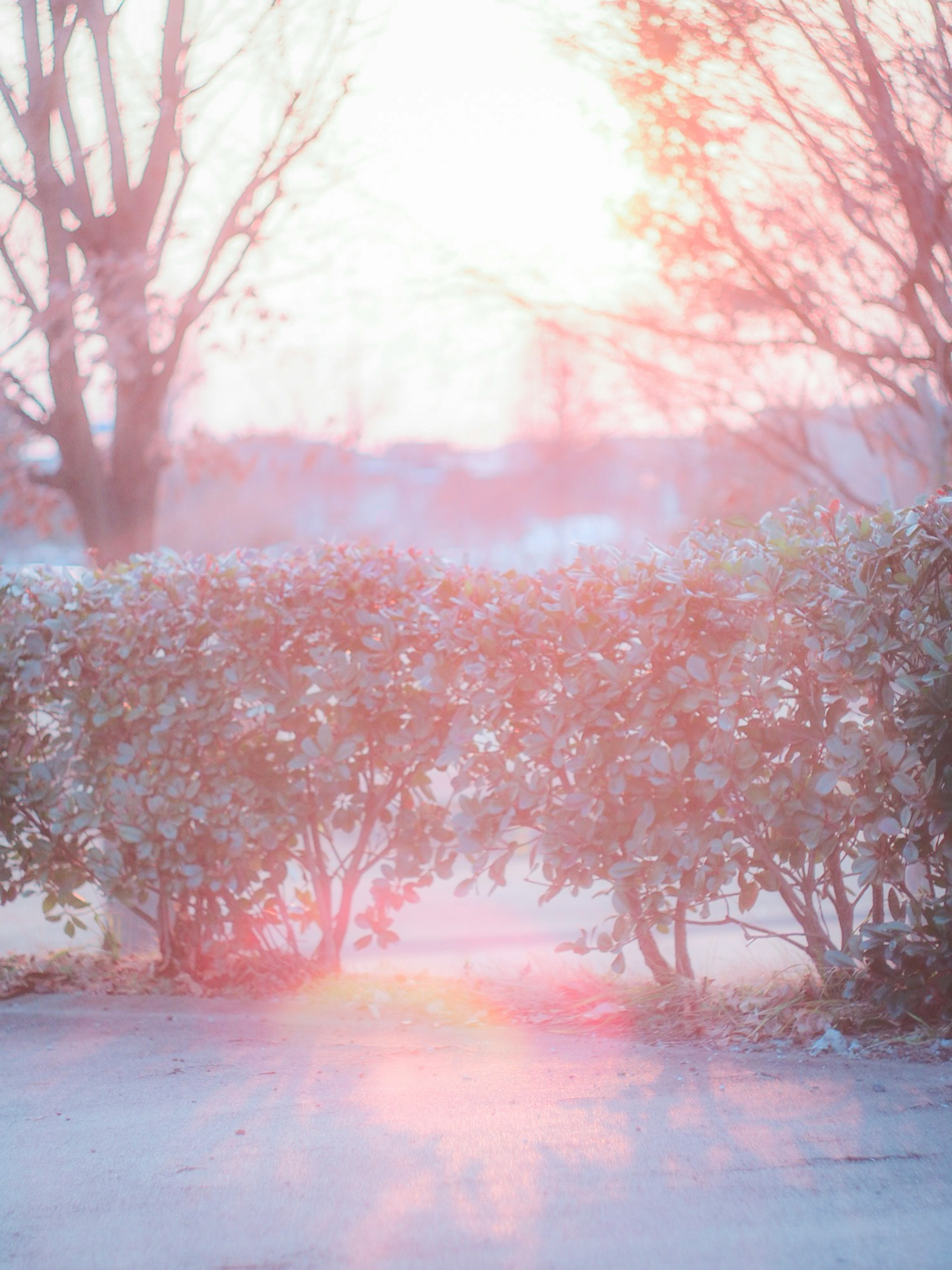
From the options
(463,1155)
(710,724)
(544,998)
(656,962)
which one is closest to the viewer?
(463,1155)

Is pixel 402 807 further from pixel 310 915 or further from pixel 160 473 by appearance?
pixel 160 473

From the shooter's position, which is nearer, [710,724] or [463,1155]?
[463,1155]

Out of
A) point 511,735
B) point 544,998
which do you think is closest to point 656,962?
point 544,998

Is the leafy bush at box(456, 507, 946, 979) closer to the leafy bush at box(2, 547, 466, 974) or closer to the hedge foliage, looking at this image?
the hedge foliage

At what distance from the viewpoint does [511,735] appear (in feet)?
14.5

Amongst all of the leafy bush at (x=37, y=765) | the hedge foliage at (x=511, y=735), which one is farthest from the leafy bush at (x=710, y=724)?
the leafy bush at (x=37, y=765)

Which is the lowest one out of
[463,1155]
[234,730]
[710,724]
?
[463,1155]

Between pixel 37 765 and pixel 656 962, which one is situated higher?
Answer: pixel 37 765

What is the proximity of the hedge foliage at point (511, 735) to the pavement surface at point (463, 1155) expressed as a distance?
1.92ft

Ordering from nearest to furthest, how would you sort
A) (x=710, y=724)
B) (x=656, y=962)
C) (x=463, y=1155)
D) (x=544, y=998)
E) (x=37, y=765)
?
(x=463, y=1155), (x=710, y=724), (x=656, y=962), (x=544, y=998), (x=37, y=765)

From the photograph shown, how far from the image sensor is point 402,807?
4785mm

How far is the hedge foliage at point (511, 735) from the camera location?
3930 millimetres

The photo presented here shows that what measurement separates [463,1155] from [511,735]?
1.64m

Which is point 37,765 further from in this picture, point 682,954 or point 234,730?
point 682,954
